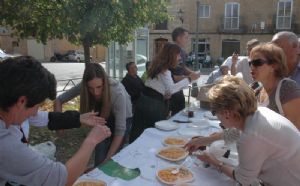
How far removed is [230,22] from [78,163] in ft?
83.6

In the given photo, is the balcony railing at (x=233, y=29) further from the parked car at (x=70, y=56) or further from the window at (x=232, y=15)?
the parked car at (x=70, y=56)

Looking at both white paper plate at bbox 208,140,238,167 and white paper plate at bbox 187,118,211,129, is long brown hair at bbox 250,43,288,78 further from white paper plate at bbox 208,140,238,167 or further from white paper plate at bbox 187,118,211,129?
white paper plate at bbox 187,118,211,129

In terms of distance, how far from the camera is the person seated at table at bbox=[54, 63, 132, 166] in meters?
2.56

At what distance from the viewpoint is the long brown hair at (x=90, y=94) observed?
254cm

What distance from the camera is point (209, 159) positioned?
2037 millimetres

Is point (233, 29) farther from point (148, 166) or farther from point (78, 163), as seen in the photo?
point (78, 163)

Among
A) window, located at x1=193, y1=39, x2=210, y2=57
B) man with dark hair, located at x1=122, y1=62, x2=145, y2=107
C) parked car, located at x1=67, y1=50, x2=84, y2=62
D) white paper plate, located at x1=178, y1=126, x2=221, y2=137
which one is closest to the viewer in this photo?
white paper plate, located at x1=178, y1=126, x2=221, y2=137

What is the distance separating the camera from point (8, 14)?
4871mm

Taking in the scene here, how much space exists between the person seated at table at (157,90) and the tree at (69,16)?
1583mm

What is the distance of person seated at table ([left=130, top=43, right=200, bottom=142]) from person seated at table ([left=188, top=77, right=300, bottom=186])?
6.29 ft

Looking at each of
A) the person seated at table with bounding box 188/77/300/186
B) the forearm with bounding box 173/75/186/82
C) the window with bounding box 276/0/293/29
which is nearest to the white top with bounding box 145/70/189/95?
the forearm with bounding box 173/75/186/82

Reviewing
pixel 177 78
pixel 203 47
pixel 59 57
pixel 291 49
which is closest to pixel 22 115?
pixel 291 49

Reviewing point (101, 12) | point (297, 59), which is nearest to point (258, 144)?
point (297, 59)

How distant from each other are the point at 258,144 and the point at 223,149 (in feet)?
1.94
